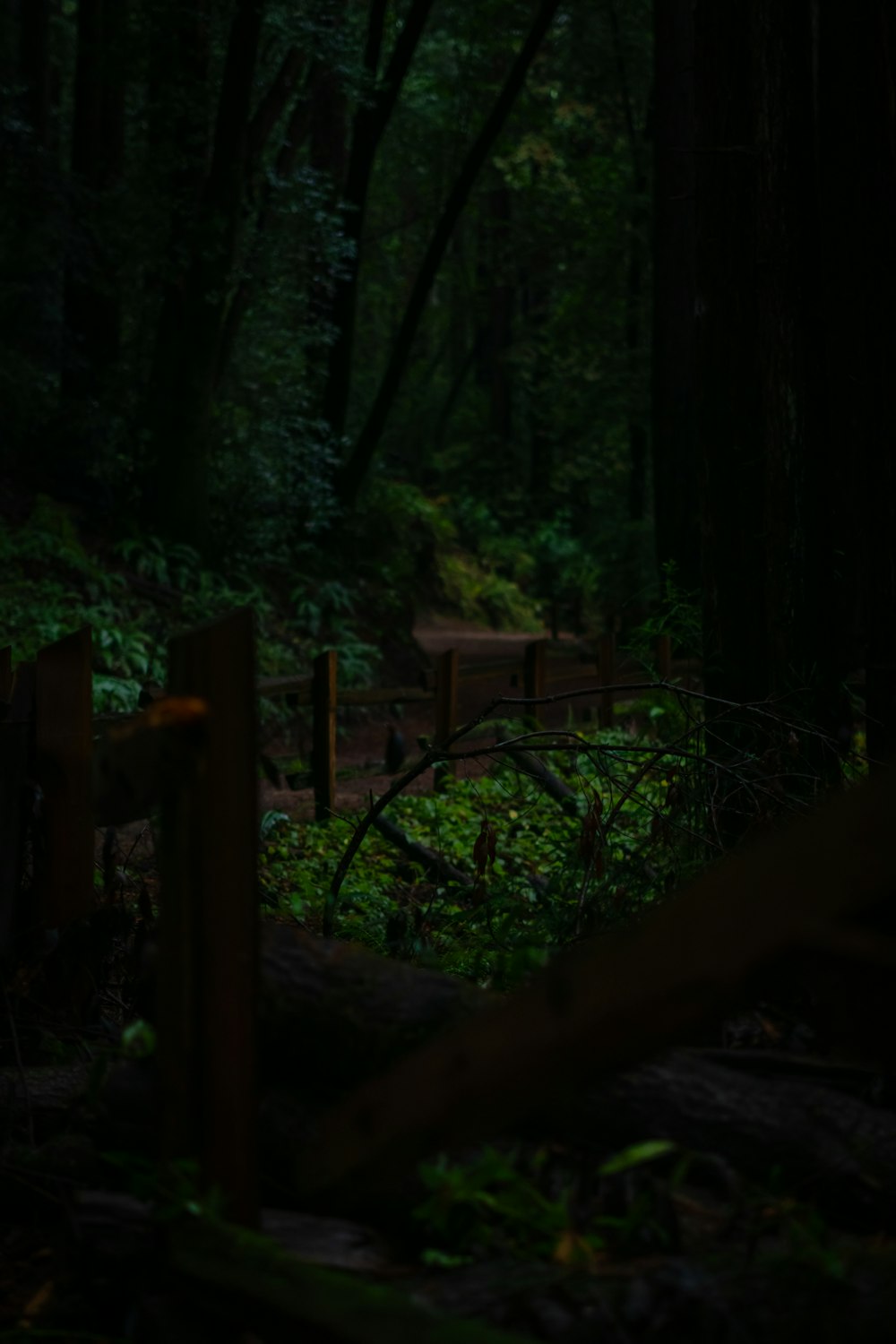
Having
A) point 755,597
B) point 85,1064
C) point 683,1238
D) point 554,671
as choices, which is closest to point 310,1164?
point 683,1238

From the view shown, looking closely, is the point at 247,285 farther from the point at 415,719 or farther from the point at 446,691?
the point at 446,691

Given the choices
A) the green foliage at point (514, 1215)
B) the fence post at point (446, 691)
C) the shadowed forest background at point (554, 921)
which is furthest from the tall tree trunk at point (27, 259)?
the green foliage at point (514, 1215)

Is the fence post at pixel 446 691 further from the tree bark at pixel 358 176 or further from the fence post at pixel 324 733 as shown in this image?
the tree bark at pixel 358 176

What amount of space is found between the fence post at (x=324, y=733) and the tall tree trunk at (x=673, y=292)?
21.4ft

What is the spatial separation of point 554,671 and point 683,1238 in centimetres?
1152

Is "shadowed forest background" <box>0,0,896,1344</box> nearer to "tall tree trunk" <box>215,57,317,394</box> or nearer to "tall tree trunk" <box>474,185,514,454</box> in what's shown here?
"tall tree trunk" <box>215,57,317,394</box>

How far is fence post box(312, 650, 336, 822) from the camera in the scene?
9773mm

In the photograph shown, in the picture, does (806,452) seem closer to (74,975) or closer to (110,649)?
(74,975)

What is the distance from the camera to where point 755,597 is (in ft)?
18.0

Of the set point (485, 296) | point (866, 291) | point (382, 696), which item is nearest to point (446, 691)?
point (382, 696)

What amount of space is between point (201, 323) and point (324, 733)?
767 cm

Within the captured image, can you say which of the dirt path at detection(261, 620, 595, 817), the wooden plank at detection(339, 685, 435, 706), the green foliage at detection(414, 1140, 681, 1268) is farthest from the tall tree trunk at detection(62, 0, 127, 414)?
the green foliage at detection(414, 1140, 681, 1268)

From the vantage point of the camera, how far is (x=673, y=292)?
16.2m

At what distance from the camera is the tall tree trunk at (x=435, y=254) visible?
18.5m
